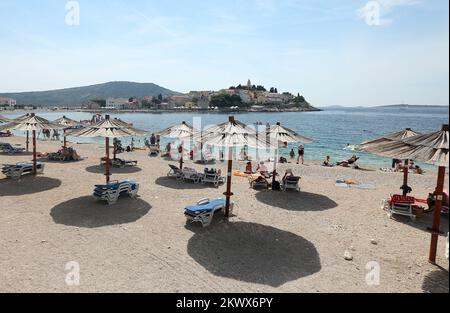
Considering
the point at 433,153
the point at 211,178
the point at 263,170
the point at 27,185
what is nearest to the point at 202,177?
the point at 211,178

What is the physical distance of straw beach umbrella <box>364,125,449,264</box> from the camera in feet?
18.6

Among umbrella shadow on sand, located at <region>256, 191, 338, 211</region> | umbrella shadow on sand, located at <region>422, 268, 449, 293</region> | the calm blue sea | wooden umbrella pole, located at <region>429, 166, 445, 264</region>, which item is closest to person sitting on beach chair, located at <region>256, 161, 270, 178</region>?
umbrella shadow on sand, located at <region>256, 191, 338, 211</region>

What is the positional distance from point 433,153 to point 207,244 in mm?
5043

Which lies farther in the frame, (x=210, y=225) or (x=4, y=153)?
(x=4, y=153)

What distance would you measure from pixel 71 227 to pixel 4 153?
1607 cm

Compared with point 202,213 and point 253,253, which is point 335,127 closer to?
point 202,213

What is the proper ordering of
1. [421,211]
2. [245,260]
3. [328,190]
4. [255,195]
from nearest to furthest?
[245,260]
[421,211]
[255,195]
[328,190]

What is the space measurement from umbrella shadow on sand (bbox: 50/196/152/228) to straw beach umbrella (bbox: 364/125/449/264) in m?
7.03

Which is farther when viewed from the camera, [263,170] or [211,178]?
[263,170]

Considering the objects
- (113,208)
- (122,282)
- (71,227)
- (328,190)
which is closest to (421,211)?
(328,190)

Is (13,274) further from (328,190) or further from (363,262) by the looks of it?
(328,190)

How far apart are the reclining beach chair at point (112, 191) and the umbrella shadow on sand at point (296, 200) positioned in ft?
15.0

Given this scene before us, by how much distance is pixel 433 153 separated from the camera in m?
5.88

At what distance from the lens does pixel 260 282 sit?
5711 mm
